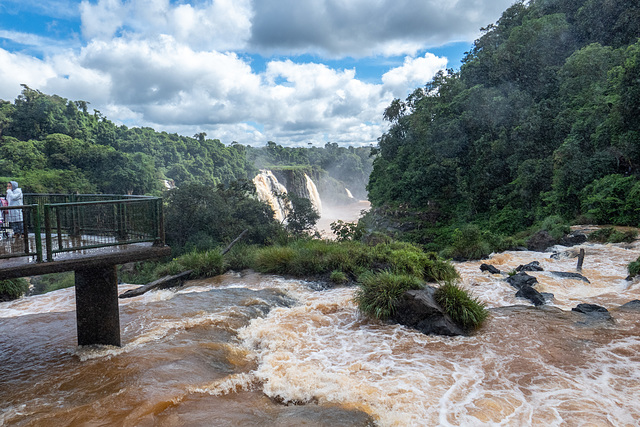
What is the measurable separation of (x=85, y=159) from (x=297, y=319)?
38725mm

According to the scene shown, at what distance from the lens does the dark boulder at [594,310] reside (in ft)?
28.5

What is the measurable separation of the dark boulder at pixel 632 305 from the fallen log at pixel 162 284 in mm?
13031

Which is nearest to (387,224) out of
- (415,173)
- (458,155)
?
(415,173)

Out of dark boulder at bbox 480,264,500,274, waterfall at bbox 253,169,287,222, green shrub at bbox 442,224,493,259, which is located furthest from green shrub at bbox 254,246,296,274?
waterfall at bbox 253,169,287,222

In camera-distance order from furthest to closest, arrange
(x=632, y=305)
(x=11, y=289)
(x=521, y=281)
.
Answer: (x=11, y=289) → (x=521, y=281) → (x=632, y=305)

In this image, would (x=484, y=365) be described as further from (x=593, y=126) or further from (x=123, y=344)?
(x=593, y=126)

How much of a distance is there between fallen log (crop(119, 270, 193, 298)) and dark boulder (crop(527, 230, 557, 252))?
16.5 m

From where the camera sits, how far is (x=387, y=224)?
31.6 m

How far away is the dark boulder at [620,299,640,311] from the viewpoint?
9146 mm

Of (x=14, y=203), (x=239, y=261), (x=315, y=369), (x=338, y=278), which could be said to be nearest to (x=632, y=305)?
(x=338, y=278)

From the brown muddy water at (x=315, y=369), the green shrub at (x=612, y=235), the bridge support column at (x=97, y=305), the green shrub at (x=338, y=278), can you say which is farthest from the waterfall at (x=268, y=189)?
the bridge support column at (x=97, y=305)

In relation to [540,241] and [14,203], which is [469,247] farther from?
[14,203]

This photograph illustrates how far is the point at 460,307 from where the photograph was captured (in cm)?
852

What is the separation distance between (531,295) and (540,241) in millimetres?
10664
